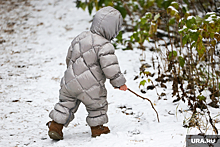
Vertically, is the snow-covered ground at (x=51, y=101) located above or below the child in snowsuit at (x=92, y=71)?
below

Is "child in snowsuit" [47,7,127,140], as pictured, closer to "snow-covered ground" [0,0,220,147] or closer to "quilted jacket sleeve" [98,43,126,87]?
"quilted jacket sleeve" [98,43,126,87]

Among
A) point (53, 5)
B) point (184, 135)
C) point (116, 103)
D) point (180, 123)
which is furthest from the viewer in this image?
point (53, 5)

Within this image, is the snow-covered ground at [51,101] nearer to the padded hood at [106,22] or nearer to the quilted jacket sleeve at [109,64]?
the quilted jacket sleeve at [109,64]

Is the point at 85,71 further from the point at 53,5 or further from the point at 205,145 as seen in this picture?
the point at 53,5

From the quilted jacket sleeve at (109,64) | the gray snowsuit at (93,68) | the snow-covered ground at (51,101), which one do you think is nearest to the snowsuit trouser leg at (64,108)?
the gray snowsuit at (93,68)

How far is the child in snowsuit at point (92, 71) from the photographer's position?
263cm

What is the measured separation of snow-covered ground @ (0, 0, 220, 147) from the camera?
2.74 metres

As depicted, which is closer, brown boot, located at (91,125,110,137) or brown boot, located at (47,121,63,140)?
brown boot, located at (47,121,63,140)

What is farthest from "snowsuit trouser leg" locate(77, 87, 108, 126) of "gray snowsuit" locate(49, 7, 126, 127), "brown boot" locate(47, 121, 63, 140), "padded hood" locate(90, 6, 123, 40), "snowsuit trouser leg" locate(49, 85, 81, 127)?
"padded hood" locate(90, 6, 123, 40)

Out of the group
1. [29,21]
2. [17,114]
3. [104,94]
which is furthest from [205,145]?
[29,21]

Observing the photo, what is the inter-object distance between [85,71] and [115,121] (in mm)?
1038

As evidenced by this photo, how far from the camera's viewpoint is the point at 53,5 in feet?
32.2

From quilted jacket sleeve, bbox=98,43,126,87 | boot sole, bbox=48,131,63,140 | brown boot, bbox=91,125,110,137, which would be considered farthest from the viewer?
brown boot, bbox=91,125,110,137

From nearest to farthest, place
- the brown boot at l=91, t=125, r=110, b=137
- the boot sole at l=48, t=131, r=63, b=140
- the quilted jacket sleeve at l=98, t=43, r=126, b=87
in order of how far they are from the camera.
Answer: the quilted jacket sleeve at l=98, t=43, r=126, b=87, the boot sole at l=48, t=131, r=63, b=140, the brown boot at l=91, t=125, r=110, b=137
